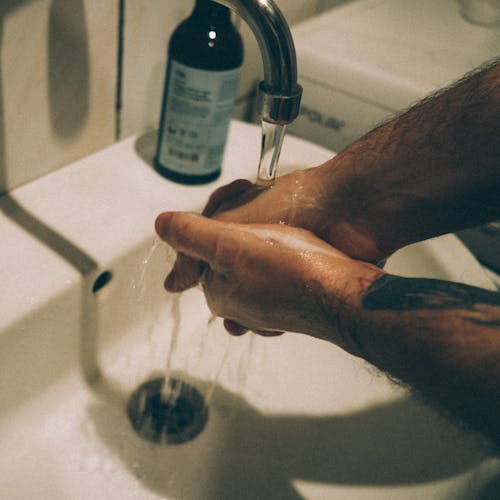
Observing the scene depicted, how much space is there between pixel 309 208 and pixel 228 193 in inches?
2.6

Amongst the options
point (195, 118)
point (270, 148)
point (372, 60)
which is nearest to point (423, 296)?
point (270, 148)

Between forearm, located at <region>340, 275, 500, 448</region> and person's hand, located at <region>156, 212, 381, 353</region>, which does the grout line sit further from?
forearm, located at <region>340, 275, 500, 448</region>

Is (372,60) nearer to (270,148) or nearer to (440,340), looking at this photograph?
(270,148)

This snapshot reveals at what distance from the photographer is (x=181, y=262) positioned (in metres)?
0.42

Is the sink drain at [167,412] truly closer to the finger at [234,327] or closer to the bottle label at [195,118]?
the finger at [234,327]

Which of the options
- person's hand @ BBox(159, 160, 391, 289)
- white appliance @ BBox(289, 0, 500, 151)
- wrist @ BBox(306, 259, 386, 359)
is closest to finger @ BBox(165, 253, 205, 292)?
person's hand @ BBox(159, 160, 391, 289)

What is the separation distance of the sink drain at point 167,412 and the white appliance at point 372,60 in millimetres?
342

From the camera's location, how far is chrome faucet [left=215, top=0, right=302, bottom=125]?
0.31 meters

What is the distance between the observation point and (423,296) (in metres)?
0.32

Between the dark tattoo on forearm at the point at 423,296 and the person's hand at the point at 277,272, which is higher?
the dark tattoo on forearm at the point at 423,296

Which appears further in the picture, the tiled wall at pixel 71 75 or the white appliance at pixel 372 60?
the white appliance at pixel 372 60

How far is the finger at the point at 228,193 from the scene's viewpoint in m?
0.45

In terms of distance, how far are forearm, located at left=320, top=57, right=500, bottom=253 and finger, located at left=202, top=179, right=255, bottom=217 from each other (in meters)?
0.07

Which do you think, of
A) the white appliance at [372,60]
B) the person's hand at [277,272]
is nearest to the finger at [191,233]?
the person's hand at [277,272]
